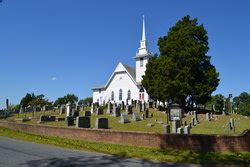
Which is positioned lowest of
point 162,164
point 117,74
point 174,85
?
point 162,164

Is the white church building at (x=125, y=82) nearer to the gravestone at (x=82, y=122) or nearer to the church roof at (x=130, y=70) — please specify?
the church roof at (x=130, y=70)

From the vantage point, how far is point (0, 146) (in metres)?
13.7

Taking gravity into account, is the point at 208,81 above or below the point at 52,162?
above

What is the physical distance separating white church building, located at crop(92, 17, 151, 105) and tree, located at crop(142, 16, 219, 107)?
23518mm

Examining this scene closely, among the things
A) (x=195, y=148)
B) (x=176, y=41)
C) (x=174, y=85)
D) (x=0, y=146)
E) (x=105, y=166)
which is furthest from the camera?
(x=176, y=41)

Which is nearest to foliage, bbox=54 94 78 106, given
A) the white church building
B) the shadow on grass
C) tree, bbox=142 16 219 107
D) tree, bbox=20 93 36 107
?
tree, bbox=20 93 36 107

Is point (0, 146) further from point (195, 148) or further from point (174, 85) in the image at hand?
point (174, 85)

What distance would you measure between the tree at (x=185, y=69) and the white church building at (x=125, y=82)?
23.5 m

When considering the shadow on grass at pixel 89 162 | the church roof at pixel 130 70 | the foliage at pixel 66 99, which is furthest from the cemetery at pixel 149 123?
the foliage at pixel 66 99

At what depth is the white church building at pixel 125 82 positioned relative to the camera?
73.9 m

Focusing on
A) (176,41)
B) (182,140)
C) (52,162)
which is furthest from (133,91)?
(52,162)

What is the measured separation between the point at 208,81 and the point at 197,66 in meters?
2.46

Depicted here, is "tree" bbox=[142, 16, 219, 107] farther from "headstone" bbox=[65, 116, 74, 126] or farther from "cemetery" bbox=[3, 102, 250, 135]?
"headstone" bbox=[65, 116, 74, 126]

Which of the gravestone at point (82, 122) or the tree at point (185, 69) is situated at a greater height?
the tree at point (185, 69)
